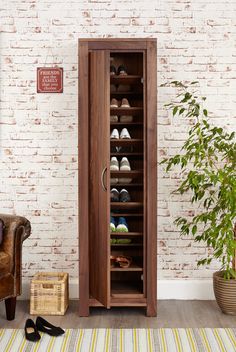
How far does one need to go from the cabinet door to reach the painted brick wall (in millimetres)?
505

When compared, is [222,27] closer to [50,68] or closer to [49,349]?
[50,68]

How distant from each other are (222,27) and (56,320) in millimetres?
2641

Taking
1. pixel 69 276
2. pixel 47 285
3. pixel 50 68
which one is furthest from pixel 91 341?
pixel 50 68

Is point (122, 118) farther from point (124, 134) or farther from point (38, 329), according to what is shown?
point (38, 329)

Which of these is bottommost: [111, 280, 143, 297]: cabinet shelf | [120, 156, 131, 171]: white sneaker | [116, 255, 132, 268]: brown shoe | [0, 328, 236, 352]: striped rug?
[0, 328, 236, 352]: striped rug

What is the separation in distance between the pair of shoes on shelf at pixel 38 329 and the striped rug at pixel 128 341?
36mm

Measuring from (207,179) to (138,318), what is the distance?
3.93 feet

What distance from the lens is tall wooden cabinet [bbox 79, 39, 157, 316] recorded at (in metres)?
4.02

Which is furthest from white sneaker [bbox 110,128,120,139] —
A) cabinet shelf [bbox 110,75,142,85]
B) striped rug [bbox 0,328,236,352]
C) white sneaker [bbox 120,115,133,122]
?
striped rug [bbox 0,328,236,352]

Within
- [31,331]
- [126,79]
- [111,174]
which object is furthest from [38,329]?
[126,79]

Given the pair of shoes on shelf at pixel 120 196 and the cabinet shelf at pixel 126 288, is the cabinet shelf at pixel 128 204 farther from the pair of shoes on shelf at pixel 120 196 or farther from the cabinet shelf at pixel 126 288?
the cabinet shelf at pixel 126 288

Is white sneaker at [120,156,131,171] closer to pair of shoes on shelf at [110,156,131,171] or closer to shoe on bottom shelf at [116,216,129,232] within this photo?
pair of shoes on shelf at [110,156,131,171]

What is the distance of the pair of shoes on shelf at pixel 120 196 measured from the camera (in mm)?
4211

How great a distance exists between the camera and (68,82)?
4.59 metres
